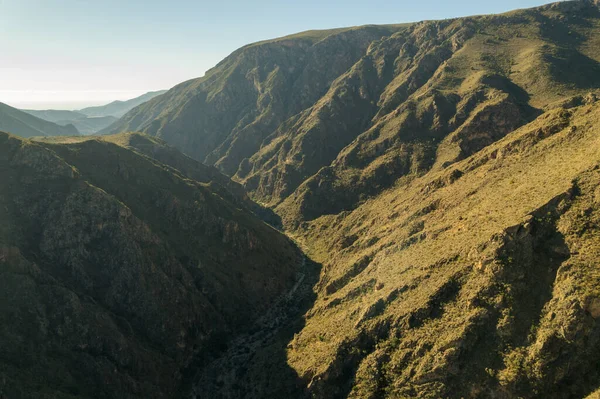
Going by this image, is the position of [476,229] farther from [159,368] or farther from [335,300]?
[159,368]

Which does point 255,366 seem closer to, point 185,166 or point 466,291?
point 466,291

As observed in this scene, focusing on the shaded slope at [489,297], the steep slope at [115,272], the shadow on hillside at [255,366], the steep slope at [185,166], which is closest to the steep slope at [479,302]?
the shaded slope at [489,297]

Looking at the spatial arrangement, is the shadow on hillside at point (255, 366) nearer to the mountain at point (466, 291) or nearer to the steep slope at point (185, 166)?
the mountain at point (466, 291)

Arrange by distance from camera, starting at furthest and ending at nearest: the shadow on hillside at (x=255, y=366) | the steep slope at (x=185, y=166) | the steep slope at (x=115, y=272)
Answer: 1. the steep slope at (x=185, y=166)
2. the shadow on hillside at (x=255, y=366)
3. the steep slope at (x=115, y=272)

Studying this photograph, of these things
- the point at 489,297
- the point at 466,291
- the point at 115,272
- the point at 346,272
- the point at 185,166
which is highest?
the point at 185,166

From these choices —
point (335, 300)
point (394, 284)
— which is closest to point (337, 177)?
point (335, 300)

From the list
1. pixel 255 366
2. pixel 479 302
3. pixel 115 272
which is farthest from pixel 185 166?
pixel 479 302

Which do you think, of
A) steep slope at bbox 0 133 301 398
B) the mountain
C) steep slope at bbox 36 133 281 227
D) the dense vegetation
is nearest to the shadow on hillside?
the mountain

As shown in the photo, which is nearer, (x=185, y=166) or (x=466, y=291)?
(x=466, y=291)
